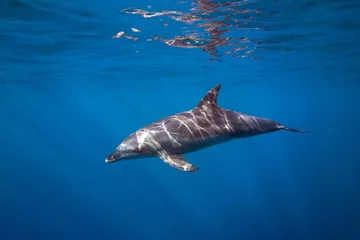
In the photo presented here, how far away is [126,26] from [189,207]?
2712 centimetres

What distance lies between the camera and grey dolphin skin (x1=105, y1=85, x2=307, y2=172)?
250 inches

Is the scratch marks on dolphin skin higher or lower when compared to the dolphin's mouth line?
higher

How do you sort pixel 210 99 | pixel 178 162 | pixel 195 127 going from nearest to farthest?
pixel 178 162, pixel 195 127, pixel 210 99

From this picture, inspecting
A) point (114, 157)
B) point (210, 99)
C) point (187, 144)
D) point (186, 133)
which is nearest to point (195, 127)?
point (186, 133)

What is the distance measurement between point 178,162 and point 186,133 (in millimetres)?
Answer: 899

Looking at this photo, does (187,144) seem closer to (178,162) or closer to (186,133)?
(186,133)

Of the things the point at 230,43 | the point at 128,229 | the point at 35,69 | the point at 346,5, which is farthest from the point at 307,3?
the point at 128,229

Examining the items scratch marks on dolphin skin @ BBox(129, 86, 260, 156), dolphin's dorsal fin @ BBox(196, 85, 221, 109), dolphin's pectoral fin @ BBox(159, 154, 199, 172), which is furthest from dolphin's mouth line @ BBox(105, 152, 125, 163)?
dolphin's dorsal fin @ BBox(196, 85, 221, 109)

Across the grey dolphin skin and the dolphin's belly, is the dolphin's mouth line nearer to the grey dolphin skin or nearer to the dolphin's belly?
the grey dolphin skin

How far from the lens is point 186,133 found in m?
6.70

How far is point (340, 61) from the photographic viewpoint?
78.7ft

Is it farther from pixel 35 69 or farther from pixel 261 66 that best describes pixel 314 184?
pixel 35 69

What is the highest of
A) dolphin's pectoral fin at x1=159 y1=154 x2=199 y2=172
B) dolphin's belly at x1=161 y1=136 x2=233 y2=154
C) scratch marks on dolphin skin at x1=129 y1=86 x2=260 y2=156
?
scratch marks on dolphin skin at x1=129 y1=86 x2=260 y2=156

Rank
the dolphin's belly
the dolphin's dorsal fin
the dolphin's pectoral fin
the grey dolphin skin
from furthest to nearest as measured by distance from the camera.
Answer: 1. the dolphin's dorsal fin
2. the dolphin's belly
3. the grey dolphin skin
4. the dolphin's pectoral fin
